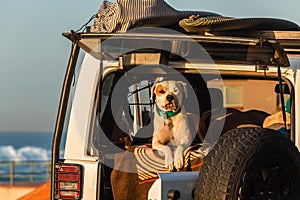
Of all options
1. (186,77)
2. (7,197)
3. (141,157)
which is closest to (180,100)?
(186,77)

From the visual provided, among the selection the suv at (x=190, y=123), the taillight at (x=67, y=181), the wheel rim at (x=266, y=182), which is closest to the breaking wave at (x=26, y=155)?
the suv at (x=190, y=123)

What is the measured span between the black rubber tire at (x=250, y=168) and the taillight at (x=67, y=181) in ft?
4.29

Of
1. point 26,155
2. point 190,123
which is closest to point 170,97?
point 190,123

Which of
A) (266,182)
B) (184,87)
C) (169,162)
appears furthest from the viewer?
(184,87)

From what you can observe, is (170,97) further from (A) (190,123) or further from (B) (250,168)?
(B) (250,168)

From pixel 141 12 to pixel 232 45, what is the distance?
2.24 feet

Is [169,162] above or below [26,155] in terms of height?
above

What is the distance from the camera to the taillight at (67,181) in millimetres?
7168

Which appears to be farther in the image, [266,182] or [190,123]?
[190,123]

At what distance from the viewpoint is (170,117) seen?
7.77m

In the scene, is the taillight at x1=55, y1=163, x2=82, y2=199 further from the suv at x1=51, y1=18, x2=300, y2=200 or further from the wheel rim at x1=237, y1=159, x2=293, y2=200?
the wheel rim at x1=237, y1=159, x2=293, y2=200

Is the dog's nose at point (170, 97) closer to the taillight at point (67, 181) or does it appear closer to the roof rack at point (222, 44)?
the roof rack at point (222, 44)

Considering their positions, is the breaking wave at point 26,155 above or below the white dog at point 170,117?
below

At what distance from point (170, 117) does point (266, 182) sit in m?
1.72
